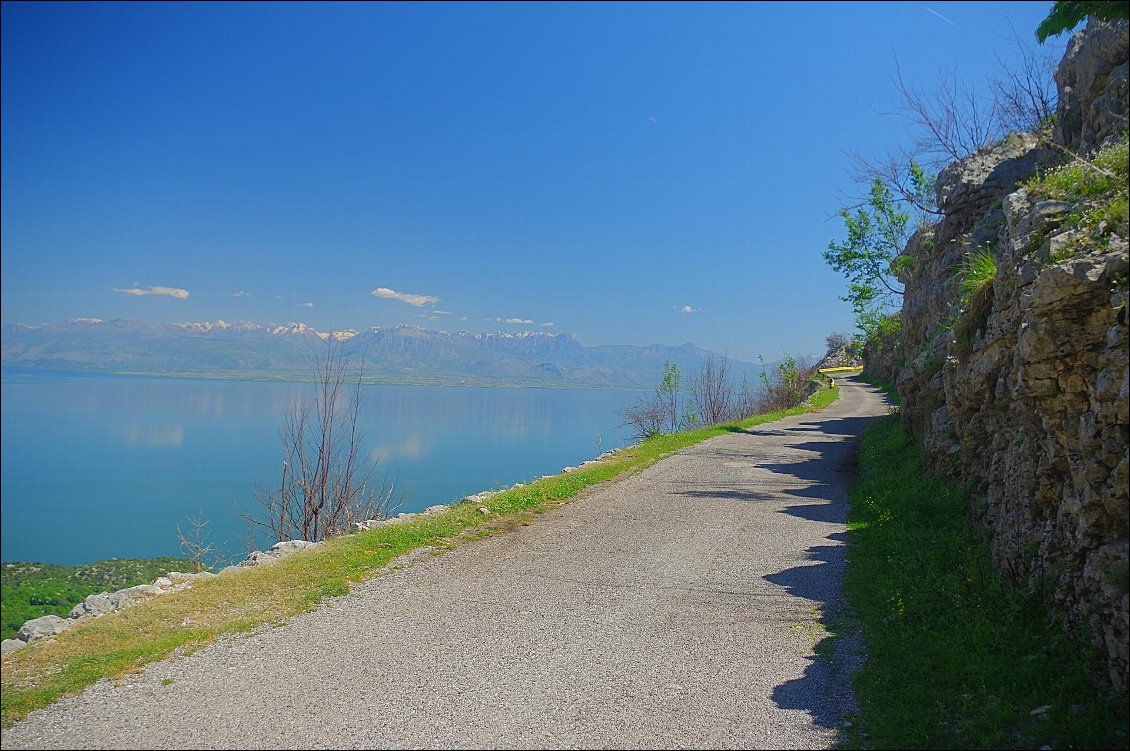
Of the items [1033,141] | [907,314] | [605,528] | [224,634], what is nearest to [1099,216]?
[605,528]

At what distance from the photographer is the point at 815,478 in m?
16.7

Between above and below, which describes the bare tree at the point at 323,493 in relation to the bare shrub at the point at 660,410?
below

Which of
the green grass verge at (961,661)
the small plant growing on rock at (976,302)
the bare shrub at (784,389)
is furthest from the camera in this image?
the bare shrub at (784,389)

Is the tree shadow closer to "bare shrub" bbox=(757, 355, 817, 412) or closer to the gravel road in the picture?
the gravel road

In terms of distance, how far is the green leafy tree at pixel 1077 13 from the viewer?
530cm

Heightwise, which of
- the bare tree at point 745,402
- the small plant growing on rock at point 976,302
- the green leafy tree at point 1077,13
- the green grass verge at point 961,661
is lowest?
the green grass verge at point 961,661

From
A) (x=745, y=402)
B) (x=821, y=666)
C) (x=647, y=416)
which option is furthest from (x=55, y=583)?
(x=745, y=402)

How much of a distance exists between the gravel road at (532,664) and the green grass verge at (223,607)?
0.86ft

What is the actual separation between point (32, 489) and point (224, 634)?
30.3 metres

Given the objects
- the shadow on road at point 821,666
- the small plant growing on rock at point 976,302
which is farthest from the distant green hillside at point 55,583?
the small plant growing on rock at point 976,302

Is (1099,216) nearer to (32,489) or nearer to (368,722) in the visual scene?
(368,722)

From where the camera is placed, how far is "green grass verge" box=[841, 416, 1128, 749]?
4.62 metres

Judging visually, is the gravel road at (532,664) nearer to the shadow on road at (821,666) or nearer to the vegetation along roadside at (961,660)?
the shadow on road at (821,666)

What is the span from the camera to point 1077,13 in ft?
18.2
